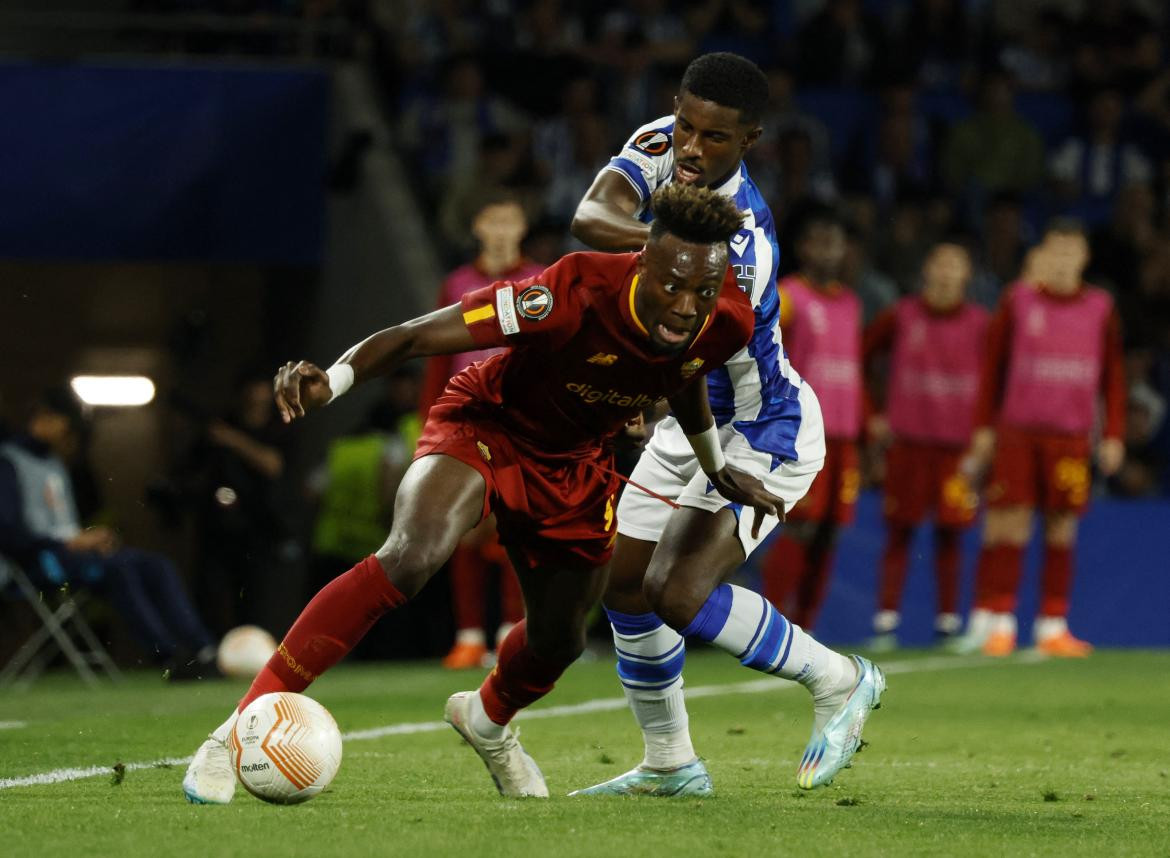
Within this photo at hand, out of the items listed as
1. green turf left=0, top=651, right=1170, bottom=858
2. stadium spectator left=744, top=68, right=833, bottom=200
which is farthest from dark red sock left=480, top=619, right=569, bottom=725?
stadium spectator left=744, top=68, right=833, bottom=200

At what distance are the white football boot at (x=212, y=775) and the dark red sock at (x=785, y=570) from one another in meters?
6.63

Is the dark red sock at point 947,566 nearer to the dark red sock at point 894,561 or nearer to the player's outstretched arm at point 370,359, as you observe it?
the dark red sock at point 894,561

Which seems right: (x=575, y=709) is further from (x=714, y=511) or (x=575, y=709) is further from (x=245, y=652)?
(x=714, y=511)

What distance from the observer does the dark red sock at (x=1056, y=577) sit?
11.9m

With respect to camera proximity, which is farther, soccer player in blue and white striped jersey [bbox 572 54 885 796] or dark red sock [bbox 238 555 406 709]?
soccer player in blue and white striped jersey [bbox 572 54 885 796]

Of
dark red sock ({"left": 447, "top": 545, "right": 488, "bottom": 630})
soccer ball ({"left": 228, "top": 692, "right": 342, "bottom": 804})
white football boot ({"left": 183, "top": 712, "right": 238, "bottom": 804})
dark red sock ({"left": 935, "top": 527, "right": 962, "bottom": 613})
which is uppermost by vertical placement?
soccer ball ({"left": 228, "top": 692, "right": 342, "bottom": 804})

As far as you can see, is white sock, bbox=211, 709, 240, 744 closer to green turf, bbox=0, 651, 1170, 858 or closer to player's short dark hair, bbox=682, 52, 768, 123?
green turf, bbox=0, 651, 1170, 858

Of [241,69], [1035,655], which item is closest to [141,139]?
[241,69]

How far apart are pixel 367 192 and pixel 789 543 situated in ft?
14.7

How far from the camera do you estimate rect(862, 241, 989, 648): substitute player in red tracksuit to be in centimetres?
1236

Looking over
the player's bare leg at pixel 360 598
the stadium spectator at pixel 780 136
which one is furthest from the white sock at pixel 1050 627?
the player's bare leg at pixel 360 598

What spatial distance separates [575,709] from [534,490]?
11.7 ft

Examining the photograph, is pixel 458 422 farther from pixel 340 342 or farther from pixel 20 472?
pixel 340 342

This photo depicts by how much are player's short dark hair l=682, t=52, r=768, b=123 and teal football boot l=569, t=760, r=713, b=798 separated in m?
1.85
